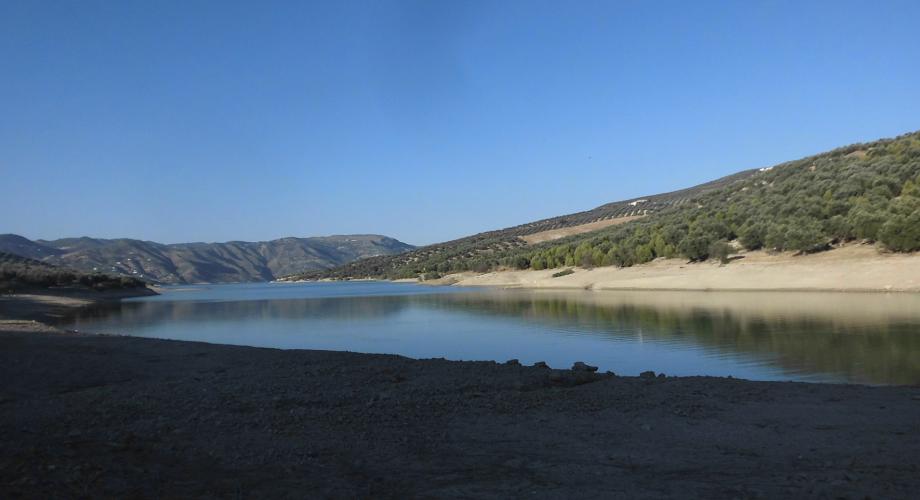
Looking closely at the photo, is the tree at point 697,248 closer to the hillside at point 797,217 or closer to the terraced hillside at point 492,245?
the hillside at point 797,217

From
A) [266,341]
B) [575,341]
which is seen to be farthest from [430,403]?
[266,341]

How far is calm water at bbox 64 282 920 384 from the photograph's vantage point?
52.3 feet

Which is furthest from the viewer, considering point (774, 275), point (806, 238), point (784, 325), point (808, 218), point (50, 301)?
point (50, 301)

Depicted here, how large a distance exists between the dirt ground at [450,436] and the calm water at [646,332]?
4.81 m

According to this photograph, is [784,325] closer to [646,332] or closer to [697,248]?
[646,332]

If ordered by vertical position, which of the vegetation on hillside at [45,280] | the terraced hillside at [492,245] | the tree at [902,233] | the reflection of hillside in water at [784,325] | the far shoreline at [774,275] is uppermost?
the terraced hillside at [492,245]

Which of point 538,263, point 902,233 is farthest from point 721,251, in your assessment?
point 538,263

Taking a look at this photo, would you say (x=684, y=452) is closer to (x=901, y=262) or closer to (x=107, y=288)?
(x=901, y=262)

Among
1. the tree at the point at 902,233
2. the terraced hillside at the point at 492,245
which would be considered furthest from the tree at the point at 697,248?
the terraced hillside at the point at 492,245

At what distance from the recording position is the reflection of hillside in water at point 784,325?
15.5 meters

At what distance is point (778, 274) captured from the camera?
1721 inches

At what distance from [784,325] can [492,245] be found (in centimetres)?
10228

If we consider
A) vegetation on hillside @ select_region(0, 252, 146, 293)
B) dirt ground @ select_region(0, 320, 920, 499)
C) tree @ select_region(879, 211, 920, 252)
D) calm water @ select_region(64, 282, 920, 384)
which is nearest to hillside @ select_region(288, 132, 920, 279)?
tree @ select_region(879, 211, 920, 252)

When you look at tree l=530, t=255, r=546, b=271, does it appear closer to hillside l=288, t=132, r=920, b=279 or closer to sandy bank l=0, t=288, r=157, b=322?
hillside l=288, t=132, r=920, b=279
